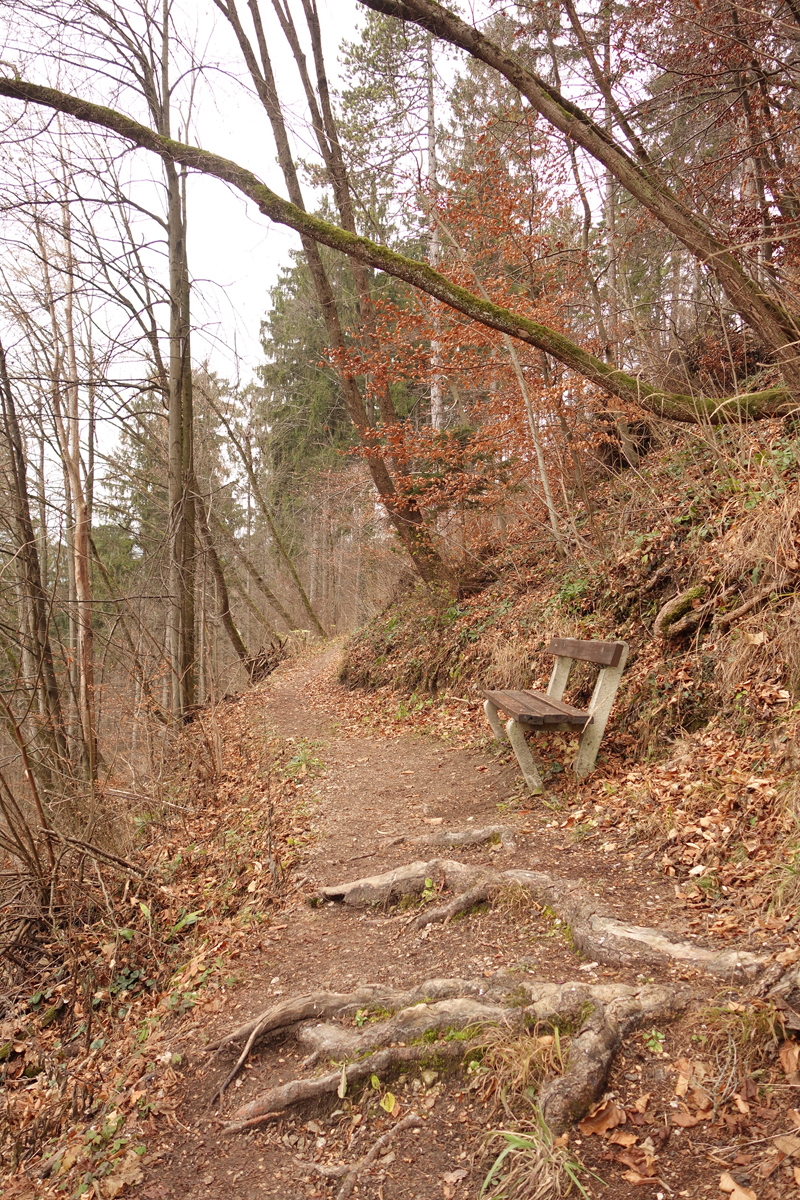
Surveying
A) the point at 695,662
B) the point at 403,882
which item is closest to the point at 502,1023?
the point at 403,882

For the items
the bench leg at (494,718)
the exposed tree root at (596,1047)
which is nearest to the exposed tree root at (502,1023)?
the exposed tree root at (596,1047)

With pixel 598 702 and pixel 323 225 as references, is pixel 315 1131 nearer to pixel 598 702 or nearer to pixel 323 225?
pixel 598 702

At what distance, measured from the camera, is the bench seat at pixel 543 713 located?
14.7ft

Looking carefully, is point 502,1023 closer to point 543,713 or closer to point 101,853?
point 543,713

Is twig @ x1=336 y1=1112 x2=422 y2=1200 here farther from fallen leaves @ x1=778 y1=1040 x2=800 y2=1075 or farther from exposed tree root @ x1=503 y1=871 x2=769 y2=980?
fallen leaves @ x1=778 y1=1040 x2=800 y2=1075

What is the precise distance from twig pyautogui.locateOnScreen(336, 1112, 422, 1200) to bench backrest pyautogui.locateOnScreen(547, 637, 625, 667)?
2.89 meters

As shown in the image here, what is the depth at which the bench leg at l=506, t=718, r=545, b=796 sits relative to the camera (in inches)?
192

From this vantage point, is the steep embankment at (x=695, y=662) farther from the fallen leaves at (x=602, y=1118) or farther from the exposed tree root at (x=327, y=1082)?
the exposed tree root at (x=327, y=1082)

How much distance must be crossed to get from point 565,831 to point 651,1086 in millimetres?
2067

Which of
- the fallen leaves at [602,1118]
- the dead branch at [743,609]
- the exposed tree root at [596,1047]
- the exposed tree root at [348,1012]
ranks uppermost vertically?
the dead branch at [743,609]

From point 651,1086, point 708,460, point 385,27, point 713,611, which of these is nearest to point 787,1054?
point 651,1086

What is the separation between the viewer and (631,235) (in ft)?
31.8

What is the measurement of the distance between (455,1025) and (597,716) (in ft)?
8.15

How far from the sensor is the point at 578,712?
4.70 m
